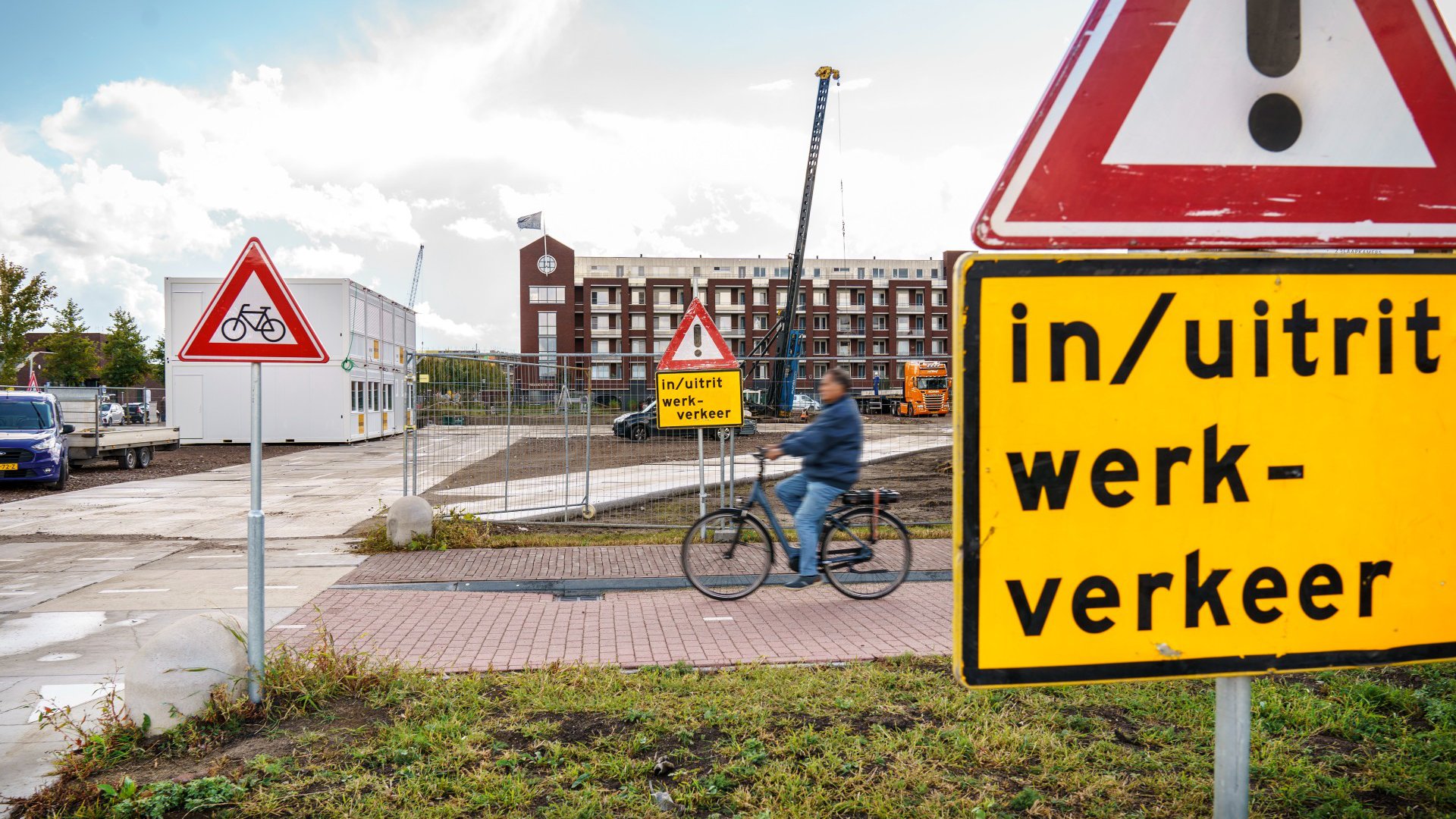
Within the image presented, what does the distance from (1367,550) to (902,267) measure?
104 meters

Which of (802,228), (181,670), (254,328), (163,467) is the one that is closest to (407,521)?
(254,328)

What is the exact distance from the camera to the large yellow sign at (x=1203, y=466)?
1.49 metres

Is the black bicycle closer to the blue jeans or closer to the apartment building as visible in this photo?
the blue jeans

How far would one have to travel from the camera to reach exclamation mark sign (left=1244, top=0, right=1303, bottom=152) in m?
1.57

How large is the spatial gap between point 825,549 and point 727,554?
33.0 inches

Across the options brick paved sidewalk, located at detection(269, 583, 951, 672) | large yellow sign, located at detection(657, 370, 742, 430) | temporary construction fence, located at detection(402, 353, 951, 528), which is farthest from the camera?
temporary construction fence, located at detection(402, 353, 951, 528)

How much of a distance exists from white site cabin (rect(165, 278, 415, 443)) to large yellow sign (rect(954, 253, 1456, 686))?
3028cm

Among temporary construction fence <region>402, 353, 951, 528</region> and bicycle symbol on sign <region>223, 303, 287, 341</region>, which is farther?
temporary construction fence <region>402, 353, 951, 528</region>

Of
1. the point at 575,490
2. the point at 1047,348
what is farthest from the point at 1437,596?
the point at 575,490

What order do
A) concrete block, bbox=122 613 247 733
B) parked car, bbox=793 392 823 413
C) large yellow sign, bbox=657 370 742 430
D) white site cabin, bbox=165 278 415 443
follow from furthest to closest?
white site cabin, bbox=165 278 415 443
parked car, bbox=793 392 823 413
large yellow sign, bbox=657 370 742 430
concrete block, bbox=122 613 247 733

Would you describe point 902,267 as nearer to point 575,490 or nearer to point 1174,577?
point 575,490

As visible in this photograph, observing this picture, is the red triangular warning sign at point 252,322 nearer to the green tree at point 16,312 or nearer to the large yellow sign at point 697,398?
the large yellow sign at point 697,398


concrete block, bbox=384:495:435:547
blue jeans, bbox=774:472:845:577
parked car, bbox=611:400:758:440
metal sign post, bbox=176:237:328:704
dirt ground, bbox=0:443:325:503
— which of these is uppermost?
metal sign post, bbox=176:237:328:704

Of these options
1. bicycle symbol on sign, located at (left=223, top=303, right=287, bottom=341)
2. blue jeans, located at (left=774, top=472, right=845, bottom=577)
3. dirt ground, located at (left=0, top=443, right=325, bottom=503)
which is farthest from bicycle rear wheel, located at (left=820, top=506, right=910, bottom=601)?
dirt ground, located at (left=0, top=443, right=325, bottom=503)
